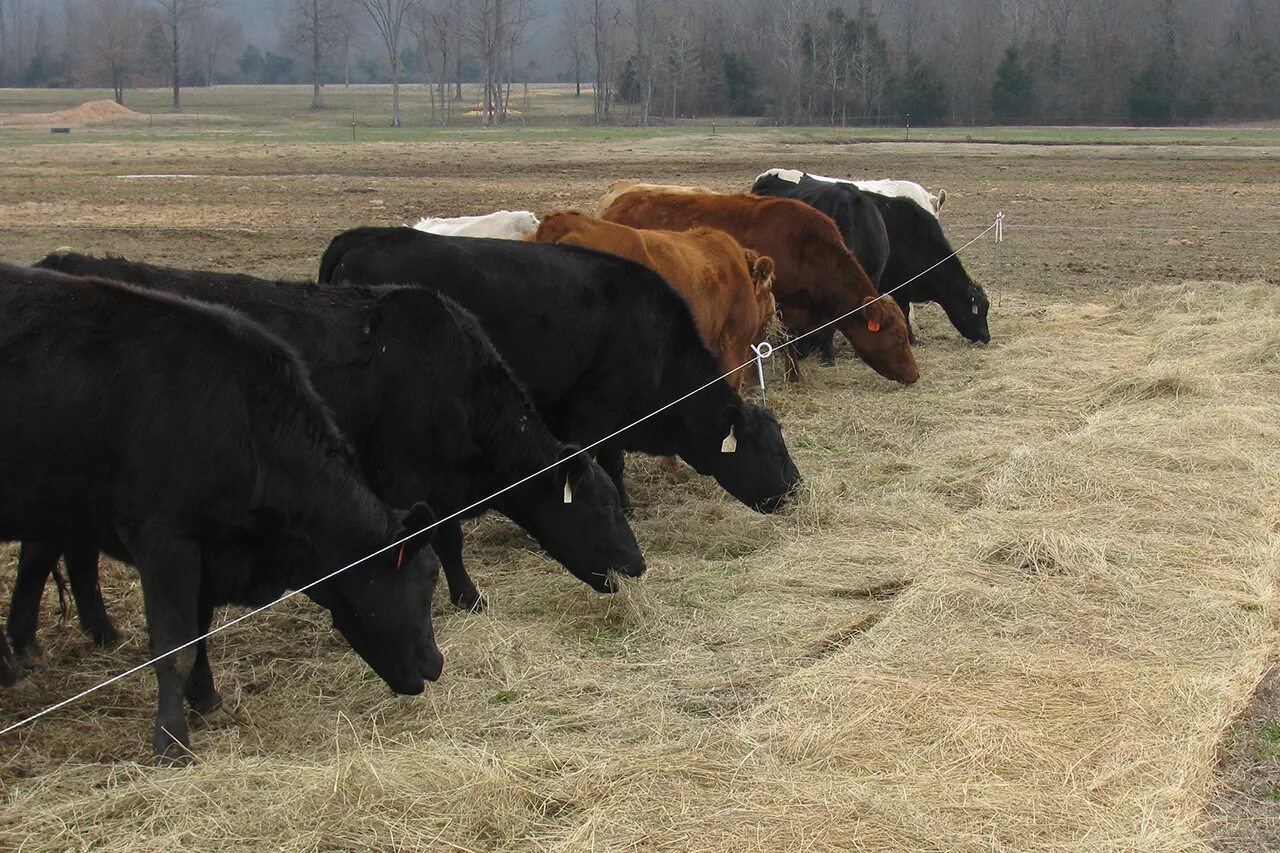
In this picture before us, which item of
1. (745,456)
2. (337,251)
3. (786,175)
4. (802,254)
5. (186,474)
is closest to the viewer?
(186,474)

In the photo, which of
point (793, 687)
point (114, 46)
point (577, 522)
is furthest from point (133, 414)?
point (114, 46)

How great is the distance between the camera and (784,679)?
541 centimetres

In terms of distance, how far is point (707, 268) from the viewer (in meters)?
9.64

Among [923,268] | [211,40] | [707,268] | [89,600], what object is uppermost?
[211,40]

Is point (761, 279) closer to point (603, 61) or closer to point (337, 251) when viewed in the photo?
point (337, 251)

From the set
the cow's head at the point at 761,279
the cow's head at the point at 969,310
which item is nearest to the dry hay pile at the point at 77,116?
the cow's head at the point at 969,310

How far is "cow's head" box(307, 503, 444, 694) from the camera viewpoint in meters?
5.21

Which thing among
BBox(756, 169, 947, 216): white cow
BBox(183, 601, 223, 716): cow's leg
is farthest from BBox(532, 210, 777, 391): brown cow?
BBox(756, 169, 947, 216): white cow

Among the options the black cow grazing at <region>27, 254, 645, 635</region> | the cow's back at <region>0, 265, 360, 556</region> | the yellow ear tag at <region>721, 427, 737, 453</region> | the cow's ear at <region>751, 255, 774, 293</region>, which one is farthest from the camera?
the cow's ear at <region>751, 255, 774, 293</region>

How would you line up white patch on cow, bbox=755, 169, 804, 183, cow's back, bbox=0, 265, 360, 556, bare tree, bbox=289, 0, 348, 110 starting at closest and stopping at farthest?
cow's back, bbox=0, 265, 360, 556 < white patch on cow, bbox=755, 169, 804, 183 < bare tree, bbox=289, 0, 348, 110

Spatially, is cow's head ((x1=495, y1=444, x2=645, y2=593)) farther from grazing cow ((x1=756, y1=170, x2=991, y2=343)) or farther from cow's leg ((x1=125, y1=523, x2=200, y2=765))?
grazing cow ((x1=756, y1=170, x2=991, y2=343))

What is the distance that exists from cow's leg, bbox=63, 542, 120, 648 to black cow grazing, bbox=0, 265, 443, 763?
812 mm

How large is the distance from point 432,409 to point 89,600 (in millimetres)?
1774

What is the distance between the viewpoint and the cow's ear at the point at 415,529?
5.20 meters
